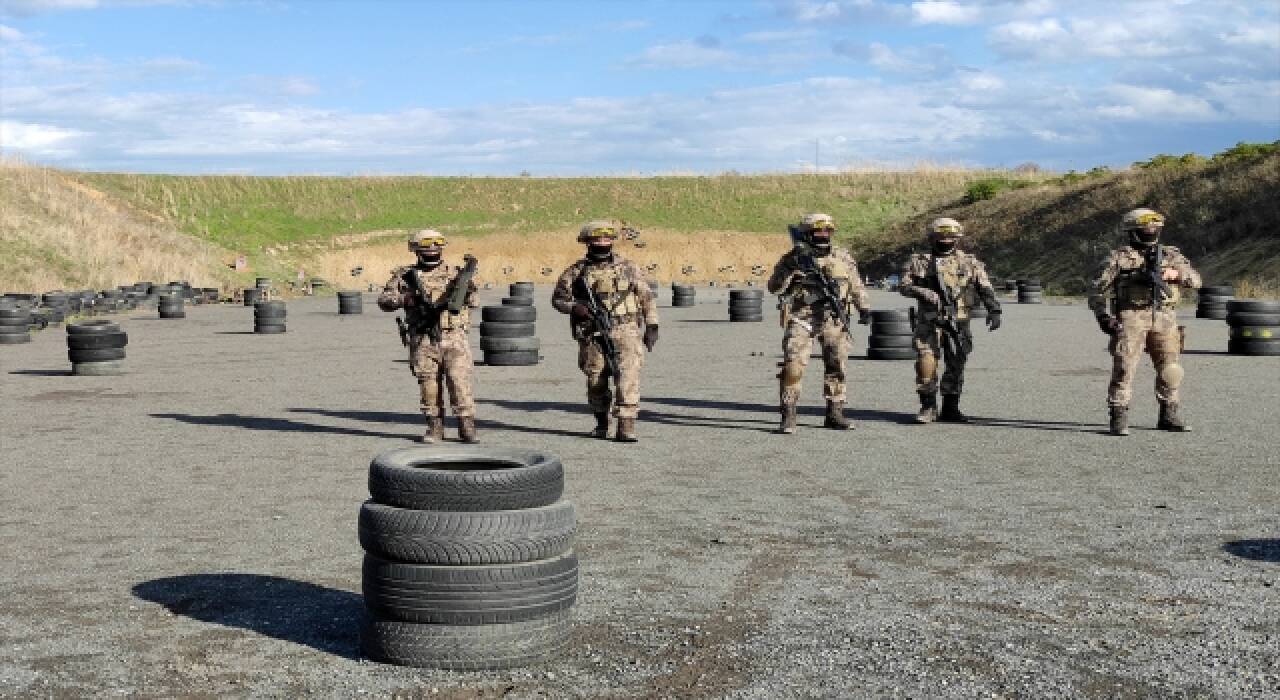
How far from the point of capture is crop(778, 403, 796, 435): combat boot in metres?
14.9

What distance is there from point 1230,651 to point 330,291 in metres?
62.3

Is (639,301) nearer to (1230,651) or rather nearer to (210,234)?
(1230,651)

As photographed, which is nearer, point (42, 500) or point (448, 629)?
point (448, 629)

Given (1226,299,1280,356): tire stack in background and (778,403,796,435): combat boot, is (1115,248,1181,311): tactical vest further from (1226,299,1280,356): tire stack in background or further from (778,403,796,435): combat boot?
(1226,299,1280,356): tire stack in background

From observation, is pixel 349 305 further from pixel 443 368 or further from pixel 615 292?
pixel 615 292

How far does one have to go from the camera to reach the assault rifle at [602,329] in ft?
46.2

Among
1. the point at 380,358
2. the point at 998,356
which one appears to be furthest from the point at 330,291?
the point at 998,356

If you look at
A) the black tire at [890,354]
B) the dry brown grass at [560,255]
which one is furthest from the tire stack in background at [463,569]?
the dry brown grass at [560,255]

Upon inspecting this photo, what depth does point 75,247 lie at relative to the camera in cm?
5597

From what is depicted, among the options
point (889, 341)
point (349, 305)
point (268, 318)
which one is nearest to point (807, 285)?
point (889, 341)

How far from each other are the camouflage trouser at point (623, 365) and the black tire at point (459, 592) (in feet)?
25.5

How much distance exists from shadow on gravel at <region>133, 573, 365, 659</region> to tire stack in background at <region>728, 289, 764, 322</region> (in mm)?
30290

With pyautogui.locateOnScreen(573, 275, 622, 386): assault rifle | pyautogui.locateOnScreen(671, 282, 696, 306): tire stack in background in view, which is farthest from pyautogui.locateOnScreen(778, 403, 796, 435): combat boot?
pyautogui.locateOnScreen(671, 282, 696, 306): tire stack in background

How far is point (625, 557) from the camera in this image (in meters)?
8.79
